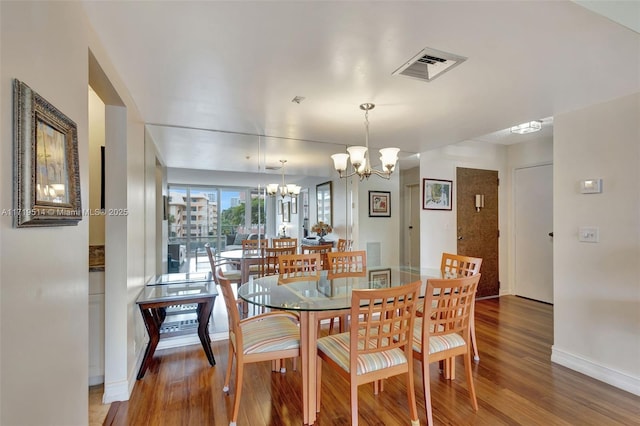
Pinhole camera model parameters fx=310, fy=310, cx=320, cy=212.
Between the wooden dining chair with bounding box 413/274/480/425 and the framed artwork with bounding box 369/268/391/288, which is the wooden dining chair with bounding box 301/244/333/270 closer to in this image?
the framed artwork with bounding box 369/268/391/288

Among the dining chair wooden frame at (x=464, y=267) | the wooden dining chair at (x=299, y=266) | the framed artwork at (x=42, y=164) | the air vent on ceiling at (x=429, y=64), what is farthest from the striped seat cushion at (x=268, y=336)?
the air vent on ceiling at (x=429, y=64)

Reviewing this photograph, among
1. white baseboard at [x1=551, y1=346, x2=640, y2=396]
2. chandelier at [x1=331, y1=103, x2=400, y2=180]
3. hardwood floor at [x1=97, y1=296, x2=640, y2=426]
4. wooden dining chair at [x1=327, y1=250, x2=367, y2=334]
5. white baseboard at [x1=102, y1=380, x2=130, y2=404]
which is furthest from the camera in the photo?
wooden dining chair at [x1=327, y1=250, x2=367, y2=334]

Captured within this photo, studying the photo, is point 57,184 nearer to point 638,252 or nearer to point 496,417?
point 496,417

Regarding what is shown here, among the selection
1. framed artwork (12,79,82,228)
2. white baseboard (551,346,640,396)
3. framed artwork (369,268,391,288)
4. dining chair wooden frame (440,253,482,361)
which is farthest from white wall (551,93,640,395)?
framed artwork (12,79,82,228)

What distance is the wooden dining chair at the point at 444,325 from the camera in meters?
1.87

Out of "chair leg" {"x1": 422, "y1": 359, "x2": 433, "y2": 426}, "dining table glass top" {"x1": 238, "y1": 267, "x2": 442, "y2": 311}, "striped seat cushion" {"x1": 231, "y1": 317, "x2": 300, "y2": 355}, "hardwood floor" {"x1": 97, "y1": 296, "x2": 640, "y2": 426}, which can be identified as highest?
"dining table glass top" {"x1": 238, "y1": 267, "x2": 442, "y2": 311}

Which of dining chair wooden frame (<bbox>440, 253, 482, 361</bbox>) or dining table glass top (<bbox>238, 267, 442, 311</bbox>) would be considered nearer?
dining table glass top (<bbox>238, 267, 442, 311</bbox>)

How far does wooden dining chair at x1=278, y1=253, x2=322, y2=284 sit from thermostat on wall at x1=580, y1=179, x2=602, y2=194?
2.38 meters

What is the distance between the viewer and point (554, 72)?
6.51ft

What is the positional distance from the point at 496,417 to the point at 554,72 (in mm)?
2230

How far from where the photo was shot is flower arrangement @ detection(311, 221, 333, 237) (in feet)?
13.8

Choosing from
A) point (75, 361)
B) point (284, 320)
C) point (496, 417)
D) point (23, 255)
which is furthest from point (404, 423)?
point (23, 255)

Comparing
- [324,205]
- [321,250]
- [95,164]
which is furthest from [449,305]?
[95,164]

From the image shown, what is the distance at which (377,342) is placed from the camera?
5.89ft
